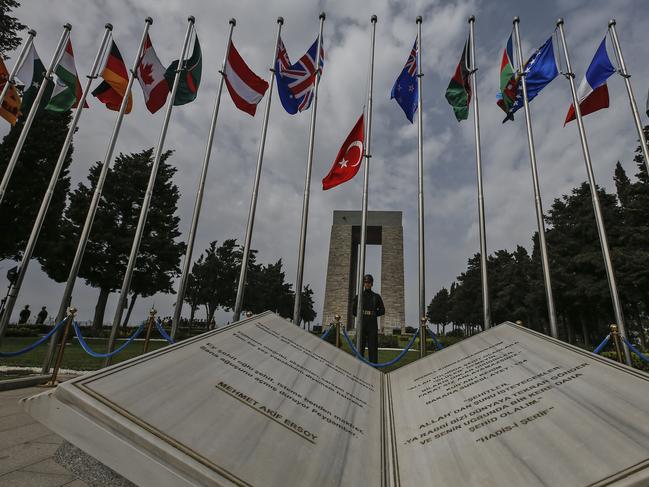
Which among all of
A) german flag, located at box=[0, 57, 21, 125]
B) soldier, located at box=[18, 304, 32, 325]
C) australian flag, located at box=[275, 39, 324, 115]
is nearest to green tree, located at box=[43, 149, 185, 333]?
soldier, located at box=[18, 304, 32, 325]

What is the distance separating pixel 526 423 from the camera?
1939 millimetres

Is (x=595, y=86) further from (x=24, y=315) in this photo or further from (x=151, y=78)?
(x=24, y=315)

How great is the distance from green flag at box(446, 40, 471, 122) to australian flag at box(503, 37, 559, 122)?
128 centimetres

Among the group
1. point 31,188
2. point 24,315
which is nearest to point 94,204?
point 31,188

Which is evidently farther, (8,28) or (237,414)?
(8,28)

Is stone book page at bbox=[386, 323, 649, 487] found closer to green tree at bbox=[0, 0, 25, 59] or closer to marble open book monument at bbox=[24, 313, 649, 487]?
marble open book monument at bbox=[24, 313, 649, 487]

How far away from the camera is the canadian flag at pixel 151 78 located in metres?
9.52

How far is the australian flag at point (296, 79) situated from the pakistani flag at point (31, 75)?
670 cm

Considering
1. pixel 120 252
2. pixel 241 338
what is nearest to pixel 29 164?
pixel 120 252

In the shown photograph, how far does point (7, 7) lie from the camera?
54.7 ft

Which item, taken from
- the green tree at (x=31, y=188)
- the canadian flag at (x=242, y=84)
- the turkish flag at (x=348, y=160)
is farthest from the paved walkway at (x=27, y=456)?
the green tree at (x=31, y=188)

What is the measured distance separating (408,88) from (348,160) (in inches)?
115

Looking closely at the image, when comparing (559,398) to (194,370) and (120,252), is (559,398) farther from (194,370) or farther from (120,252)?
(120,252)

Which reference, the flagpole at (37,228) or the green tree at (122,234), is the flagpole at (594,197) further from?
the green tree at (122,234)
